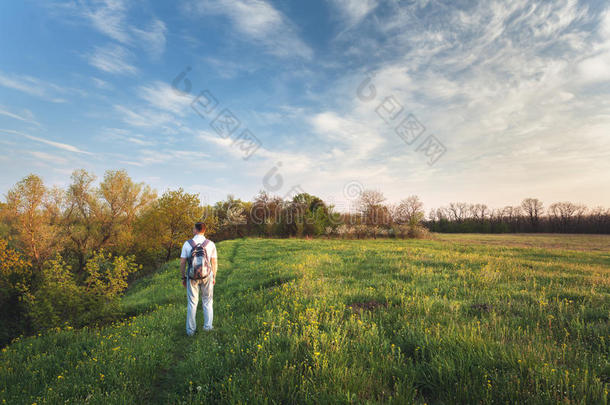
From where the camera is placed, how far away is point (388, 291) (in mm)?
7578

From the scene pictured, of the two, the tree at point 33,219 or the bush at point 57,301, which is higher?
the tree at point 33,219

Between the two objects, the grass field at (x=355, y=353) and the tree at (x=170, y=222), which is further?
the tree at (x=170, y=222)

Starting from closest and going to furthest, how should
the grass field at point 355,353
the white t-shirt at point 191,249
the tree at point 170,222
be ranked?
the grass field at point 355,353
the white t-shirt at point 191,249
the tree at point 170,222

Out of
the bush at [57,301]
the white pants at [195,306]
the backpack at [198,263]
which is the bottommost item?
the bush at [57,301]

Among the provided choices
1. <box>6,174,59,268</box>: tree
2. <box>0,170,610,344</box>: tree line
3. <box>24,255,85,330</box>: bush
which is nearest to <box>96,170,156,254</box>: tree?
<box>0,170,610,344</box>: tree line

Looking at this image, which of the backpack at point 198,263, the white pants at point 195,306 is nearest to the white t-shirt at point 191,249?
the backpack at point 198,263

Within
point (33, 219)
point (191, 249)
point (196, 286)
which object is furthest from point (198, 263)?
point (33, 219)

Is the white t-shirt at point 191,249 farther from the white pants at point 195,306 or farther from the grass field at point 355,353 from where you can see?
the grass field at point 355,353

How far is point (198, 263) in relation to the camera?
698 cm

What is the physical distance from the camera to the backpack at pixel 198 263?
22.8ft

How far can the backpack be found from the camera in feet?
22.8

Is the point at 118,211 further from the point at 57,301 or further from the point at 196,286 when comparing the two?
the point at 196,286

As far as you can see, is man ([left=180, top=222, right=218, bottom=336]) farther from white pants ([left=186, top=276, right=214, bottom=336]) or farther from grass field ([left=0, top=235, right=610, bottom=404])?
grass field ([left=0, top=235, right=610, bottom=404])

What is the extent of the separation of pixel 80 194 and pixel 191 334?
3807 centimetres
